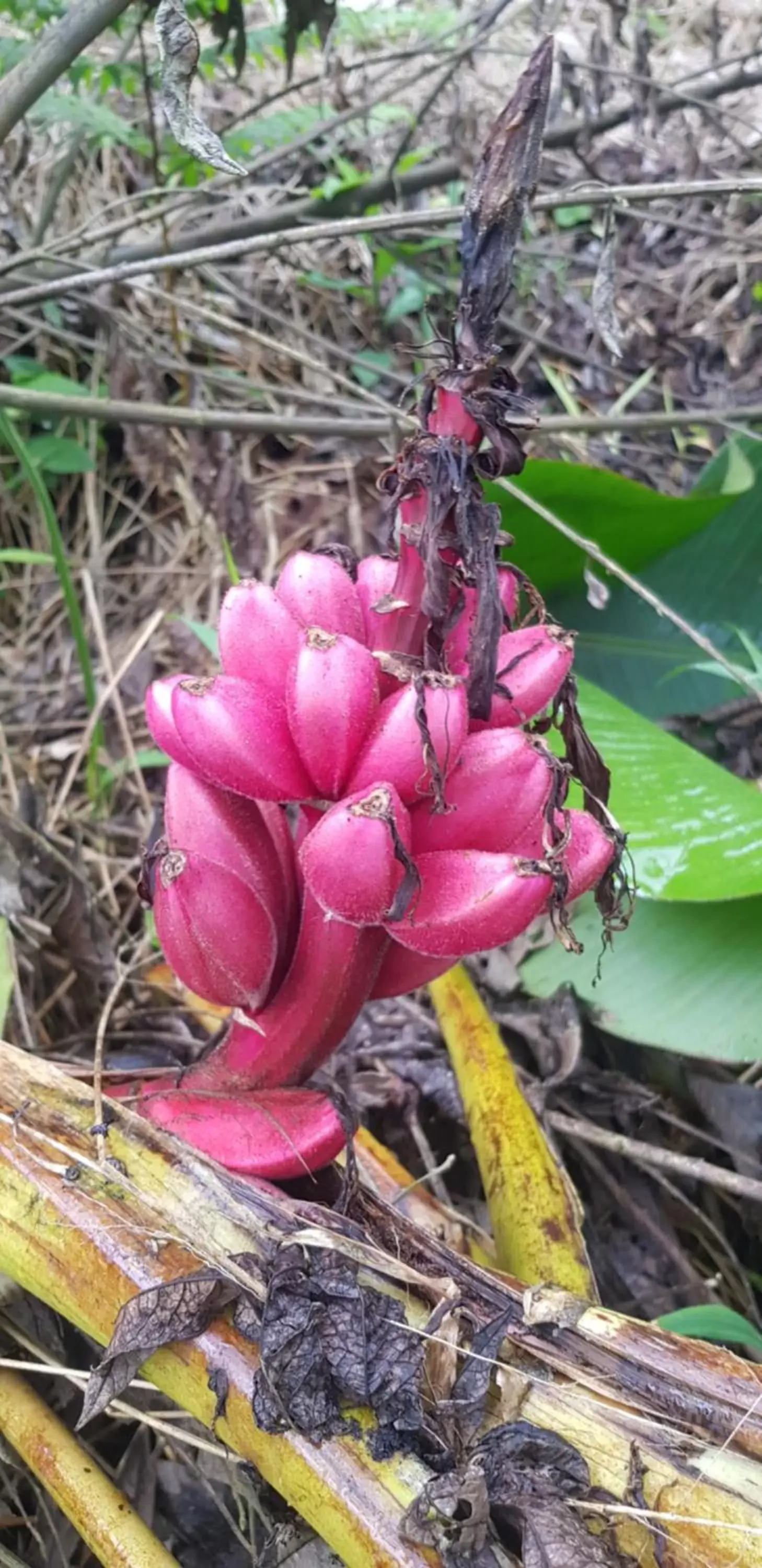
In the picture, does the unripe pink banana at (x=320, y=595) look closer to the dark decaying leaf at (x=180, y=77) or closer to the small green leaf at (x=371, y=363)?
the dark decaying leaf at (x=180, y=77)

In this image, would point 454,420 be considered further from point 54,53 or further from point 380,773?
point 54,53

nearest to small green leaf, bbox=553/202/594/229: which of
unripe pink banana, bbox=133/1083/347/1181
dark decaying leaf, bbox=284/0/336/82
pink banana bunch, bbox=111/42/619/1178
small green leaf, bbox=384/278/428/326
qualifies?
small green leaf, bbox=384/278/428/326

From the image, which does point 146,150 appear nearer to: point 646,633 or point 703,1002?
point 646,633

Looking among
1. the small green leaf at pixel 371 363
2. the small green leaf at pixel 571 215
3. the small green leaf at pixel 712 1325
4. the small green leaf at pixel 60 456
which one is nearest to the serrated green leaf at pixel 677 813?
the small green leaf at pixel 712 1325

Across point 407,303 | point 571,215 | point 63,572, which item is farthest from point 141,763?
point 571,215

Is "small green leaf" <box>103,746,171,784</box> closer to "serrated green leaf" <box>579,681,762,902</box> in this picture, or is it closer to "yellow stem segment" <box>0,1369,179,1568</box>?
"serrated green leaf" <box>579,681,762,902</box>

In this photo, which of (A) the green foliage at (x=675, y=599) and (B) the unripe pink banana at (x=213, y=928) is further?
(A) the green foliage at (x=675, y=599)
